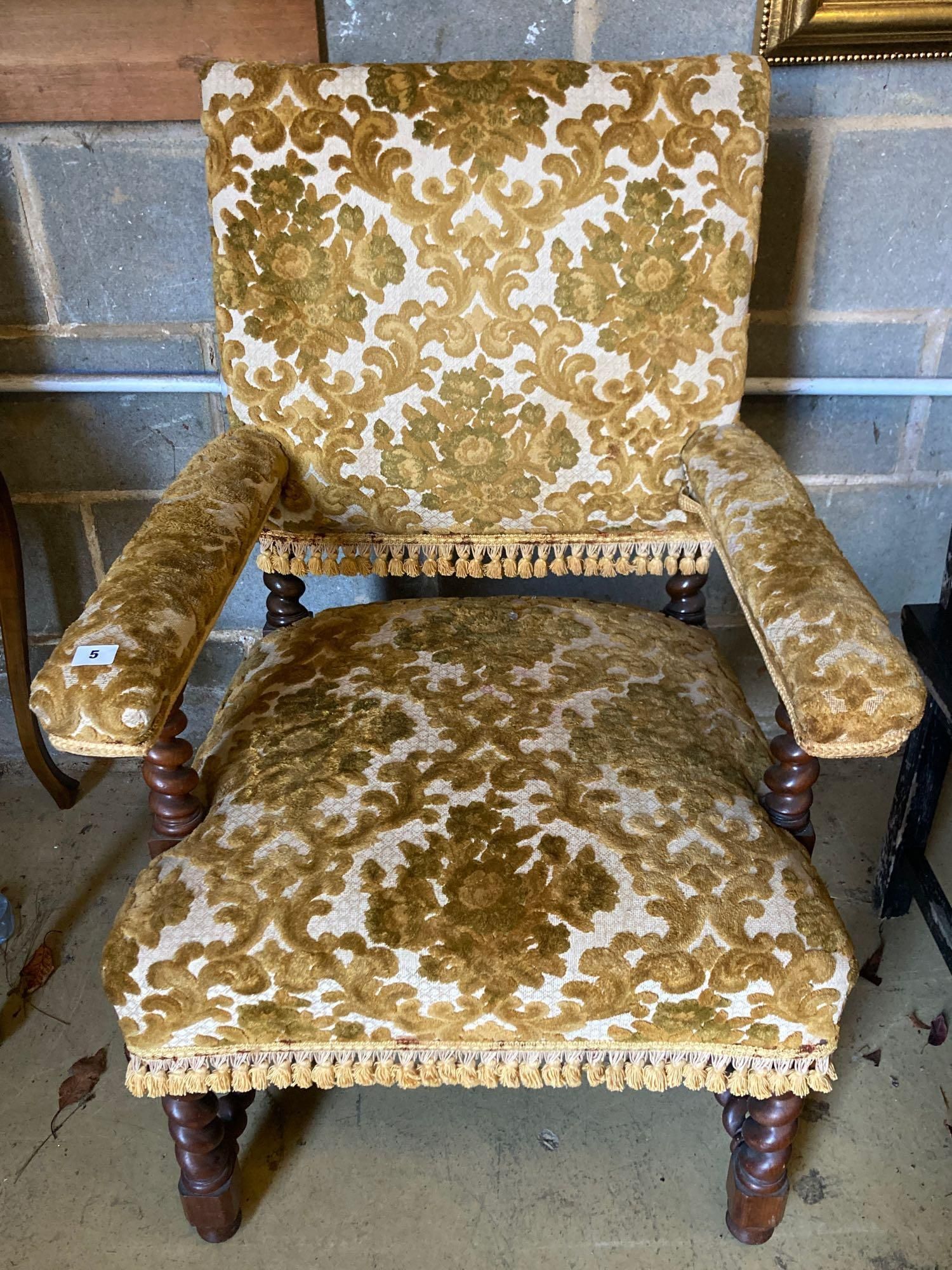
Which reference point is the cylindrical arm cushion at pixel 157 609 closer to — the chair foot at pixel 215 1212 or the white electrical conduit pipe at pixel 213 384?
the white electrical conduit pipe at pixel 213 384

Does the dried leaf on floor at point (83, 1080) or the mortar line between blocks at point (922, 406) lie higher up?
the mortar line between blocks at point (922, 406)

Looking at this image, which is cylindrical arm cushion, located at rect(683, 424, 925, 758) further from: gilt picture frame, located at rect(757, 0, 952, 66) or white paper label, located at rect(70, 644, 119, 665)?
gilt picture frame, located at rect(757, 0, 952, 66)

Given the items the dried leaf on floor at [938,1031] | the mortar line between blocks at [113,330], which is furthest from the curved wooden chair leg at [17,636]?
the dried leaf on floor at [938,1031]

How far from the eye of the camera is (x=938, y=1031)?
4.62 ft

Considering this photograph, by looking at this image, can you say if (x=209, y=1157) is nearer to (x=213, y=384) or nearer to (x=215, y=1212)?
(x=215, y=1212)

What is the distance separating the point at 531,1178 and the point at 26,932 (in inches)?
36.2

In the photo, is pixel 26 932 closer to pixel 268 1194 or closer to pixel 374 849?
pixel 268 1194

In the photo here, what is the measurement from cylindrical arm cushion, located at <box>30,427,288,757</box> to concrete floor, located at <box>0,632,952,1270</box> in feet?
2.42

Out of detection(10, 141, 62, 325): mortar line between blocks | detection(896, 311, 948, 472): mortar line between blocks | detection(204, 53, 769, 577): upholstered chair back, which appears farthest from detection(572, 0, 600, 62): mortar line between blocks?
detection(10, 141, 62, 325): mortar line between blocks

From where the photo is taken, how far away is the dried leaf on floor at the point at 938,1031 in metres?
1.40

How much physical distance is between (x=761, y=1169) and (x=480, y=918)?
500 millimetres

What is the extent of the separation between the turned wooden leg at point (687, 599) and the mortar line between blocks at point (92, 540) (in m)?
1.03

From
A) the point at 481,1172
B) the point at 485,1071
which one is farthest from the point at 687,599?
the point at 481,1172

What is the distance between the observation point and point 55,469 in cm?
171
